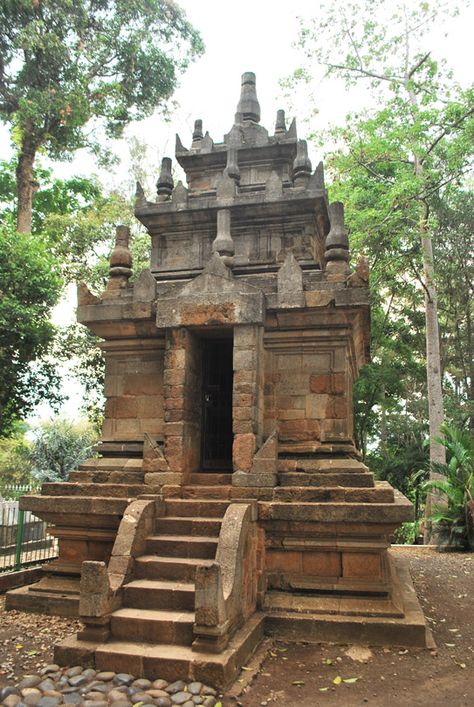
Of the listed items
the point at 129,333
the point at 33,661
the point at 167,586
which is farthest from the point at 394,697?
the point at 129,333

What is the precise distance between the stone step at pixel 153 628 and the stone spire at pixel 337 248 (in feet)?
15.1

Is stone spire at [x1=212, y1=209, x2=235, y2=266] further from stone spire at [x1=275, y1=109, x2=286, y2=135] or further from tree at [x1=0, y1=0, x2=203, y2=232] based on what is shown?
tree at [x1=0, y1=0, x2=203, y2=232]

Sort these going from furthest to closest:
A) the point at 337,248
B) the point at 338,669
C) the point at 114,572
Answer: the point at 337,248 < the point at 114,572 < the point at 338,669

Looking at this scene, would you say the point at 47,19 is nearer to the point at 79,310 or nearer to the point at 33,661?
the point at 79,310

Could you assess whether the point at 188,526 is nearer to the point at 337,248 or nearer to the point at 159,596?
the point at 159,596

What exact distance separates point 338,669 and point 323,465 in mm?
2296

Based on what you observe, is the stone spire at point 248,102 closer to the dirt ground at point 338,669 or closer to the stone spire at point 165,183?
the stone spire at point 165,183

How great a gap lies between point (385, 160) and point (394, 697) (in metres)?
15.3

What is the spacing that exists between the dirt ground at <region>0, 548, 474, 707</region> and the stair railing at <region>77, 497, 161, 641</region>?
69cm

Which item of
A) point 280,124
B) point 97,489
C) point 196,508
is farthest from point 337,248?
point 97,489

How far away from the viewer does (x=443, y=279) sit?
2267 cm

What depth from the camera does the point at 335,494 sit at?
609 centimetres

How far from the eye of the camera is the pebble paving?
4.04m

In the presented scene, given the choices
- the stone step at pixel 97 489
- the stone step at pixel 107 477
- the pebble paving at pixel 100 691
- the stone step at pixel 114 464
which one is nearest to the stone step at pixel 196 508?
the stone step at pixel 97 489
